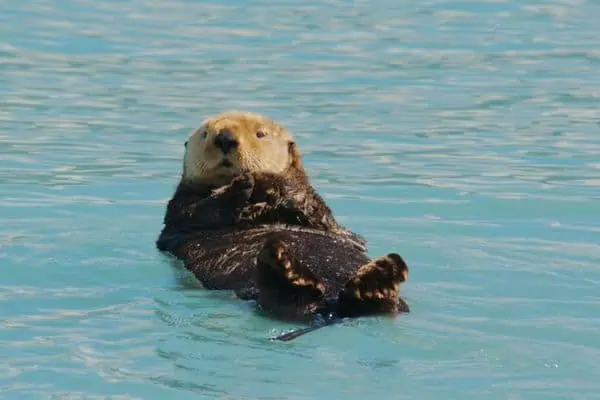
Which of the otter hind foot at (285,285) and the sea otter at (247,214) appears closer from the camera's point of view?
the otter hind foot at (285,285)

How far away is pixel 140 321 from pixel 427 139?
17.5 ft

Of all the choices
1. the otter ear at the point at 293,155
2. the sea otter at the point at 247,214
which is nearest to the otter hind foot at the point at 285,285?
the sea otter at the point at 247,214

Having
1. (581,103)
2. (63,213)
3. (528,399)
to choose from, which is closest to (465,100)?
(581,103)

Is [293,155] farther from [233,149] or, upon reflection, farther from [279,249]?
[279,249]

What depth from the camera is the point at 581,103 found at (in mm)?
12281

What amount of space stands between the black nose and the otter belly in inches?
18.0

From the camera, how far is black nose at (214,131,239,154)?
734 centimetres

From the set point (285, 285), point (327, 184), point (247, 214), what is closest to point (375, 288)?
point (285, 285)

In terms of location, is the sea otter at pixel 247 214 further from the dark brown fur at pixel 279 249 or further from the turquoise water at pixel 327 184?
the turquoise water at pixel 327 184

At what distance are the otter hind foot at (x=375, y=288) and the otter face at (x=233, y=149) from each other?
5.83 feet

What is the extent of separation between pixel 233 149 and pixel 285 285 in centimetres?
170

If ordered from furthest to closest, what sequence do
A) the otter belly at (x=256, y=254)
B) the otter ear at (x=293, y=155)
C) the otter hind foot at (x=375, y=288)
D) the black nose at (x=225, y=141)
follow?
the otter ear at (x=293, y=155) < the black nose at (x=225, y=141) < the otter belly at (x=256, y=254) < the otter hind foot at (x=375, y=288)

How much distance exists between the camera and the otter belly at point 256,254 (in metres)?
6.24

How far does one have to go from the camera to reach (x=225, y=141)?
7348mm
